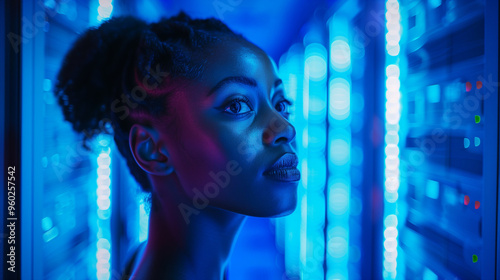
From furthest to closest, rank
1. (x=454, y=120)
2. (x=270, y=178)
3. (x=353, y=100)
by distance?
1. (x=353, y=100)
2. (x=454, y=120)
3. (x=270, y=178)

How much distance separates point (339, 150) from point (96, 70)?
2.94 feet

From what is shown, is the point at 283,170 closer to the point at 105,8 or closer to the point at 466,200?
the point at 466,200

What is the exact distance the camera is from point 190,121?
0.93m

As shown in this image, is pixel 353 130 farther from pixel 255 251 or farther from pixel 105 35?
pixel 105 35

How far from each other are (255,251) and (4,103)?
3.30 ft

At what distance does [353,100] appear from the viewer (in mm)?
1336

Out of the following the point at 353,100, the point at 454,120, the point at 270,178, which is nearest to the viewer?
the point at 270,178

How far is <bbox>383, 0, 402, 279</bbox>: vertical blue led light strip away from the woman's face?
479 millimetres

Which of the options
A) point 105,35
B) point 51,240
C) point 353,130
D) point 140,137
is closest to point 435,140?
point 353,130

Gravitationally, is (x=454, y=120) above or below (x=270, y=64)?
below

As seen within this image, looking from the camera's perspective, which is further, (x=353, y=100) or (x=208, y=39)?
(x=353, y=100)

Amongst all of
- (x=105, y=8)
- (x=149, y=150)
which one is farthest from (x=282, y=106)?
(x=105, y=8)

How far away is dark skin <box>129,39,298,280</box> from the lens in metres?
0.92

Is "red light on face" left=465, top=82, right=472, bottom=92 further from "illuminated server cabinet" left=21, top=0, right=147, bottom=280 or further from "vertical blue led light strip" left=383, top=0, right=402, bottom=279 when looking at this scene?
"illuminated server cabinet" left=21, top=0, right=147, bottom=280
